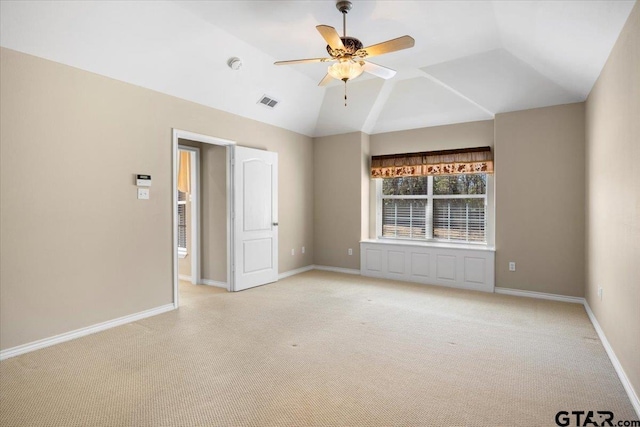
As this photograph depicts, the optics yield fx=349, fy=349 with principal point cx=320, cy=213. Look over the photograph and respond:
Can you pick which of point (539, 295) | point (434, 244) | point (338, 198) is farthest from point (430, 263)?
point (338, 198)

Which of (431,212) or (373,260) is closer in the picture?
(431,212)

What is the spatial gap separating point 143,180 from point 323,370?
2825 millimetres

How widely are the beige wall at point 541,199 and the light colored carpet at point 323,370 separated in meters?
0.59

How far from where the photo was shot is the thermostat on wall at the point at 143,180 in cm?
386

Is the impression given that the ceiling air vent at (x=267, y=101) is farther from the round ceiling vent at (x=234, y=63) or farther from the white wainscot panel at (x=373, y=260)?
the white wainscot panel at (x=373, y=260)

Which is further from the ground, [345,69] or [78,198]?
[345,69]

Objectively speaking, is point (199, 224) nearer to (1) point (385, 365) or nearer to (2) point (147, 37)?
(2) point (147, 37)

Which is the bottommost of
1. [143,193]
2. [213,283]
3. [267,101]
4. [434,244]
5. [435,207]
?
[213,283]

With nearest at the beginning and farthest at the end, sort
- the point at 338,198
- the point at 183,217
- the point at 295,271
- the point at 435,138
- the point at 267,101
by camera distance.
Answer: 1. the point at 267,101
2. the point at 435,138
3. the point at 183,217
4. the point at 295,271
5. the point at 338,198

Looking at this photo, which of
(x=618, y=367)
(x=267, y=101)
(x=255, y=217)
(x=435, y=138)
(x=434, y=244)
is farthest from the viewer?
(x=435, y=138)

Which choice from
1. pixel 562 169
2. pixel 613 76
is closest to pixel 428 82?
pixel 562 169

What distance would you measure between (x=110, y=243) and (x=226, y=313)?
1458 millimetres

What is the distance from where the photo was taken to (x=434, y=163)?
5.71 m

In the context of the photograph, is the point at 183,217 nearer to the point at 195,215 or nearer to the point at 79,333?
the point at 195,215
